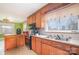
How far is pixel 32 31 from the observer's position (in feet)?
7.16

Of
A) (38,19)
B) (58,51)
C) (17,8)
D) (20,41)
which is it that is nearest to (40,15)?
(38,19)

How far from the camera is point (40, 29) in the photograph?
217 cm

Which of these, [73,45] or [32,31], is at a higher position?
[32,31]

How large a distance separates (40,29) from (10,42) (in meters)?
0.56

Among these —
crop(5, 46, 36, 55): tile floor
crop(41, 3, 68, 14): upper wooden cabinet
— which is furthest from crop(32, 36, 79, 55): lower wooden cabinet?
crop(41, 3, 68, 14): upper wooden cabinet

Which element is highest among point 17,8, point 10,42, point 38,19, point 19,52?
point 17,8

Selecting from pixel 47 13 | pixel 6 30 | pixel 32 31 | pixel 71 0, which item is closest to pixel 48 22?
pixel 47 13

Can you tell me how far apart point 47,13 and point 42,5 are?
18 centimetres

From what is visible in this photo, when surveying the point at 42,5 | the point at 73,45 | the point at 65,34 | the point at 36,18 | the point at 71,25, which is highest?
the point at 42,5

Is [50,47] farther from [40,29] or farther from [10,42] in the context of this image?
[10,42]

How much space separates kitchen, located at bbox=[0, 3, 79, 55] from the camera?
1.91 meters

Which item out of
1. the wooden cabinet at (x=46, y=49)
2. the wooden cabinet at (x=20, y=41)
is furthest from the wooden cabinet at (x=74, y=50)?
the wooden cabinet at (x=20, y=41)

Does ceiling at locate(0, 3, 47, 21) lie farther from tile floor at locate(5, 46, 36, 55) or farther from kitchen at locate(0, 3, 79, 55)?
tile floor at locate(5, 46, 36, 55)

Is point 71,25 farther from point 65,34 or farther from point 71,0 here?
point 71,0
